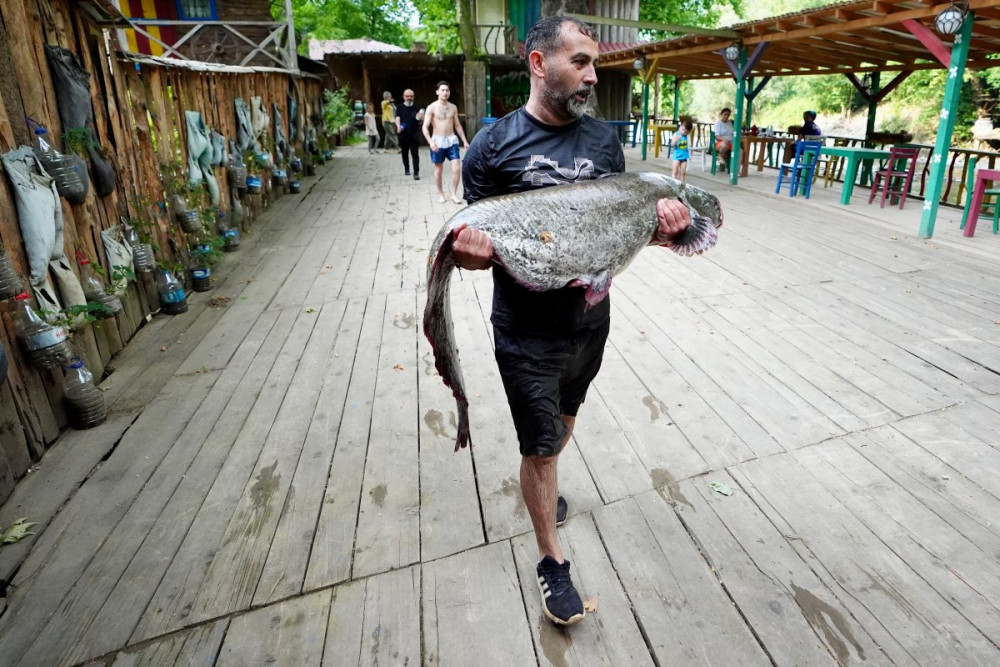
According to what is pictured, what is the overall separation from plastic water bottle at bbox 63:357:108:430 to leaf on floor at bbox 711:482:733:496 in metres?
3.17

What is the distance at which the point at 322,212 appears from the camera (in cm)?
893

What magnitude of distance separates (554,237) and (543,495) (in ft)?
2.71

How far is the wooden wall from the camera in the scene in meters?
2.80

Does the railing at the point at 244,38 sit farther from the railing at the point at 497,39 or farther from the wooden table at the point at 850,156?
the wooden table at the point at 850,156

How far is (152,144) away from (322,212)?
156 inches

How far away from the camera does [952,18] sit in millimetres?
5887

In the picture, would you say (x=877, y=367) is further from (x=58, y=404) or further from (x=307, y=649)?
(x=58, y=404)

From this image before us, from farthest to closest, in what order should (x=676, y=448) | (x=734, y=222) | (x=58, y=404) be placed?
(x=734, y=222) < (x=58, y=404) < (x=676, y=448)

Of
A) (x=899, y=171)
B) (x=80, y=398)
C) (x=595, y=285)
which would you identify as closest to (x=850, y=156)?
(x=899, y=171)

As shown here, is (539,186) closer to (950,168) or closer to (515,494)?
(515,494)

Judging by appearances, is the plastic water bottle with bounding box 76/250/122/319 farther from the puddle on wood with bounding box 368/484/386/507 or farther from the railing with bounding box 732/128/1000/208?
the railing with bounding box 732/128/1000/208

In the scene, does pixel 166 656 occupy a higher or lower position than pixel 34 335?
lower

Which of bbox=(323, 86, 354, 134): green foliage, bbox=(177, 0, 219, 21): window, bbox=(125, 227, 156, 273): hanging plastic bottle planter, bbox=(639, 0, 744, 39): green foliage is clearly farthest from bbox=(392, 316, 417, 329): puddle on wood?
bbox=(639, 0, 744, 39): green foliage

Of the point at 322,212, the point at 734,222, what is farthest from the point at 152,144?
the point at 734,222
